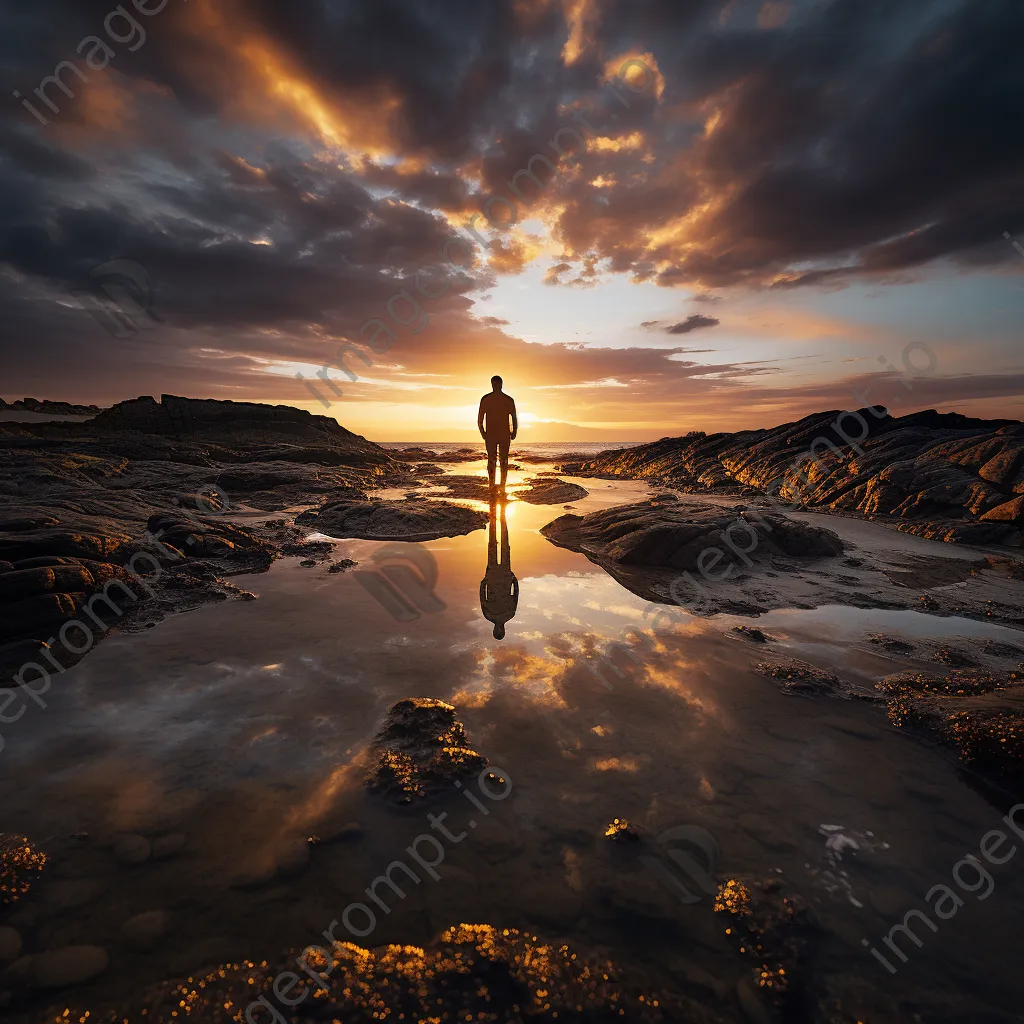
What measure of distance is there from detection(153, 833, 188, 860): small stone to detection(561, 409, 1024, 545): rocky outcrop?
15.9m

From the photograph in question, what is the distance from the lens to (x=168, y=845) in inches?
95.9

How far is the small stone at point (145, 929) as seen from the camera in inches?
76.8

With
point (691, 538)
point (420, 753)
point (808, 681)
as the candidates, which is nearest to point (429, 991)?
point (420, 753)

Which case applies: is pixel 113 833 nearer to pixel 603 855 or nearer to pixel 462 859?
pixel 462 859

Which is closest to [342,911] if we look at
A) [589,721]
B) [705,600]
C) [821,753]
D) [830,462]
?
[589,721]

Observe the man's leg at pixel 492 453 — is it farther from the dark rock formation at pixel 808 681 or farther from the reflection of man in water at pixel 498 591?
the dark rock formation at pixel 808 681

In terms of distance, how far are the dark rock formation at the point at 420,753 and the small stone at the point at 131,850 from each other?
1.14 m

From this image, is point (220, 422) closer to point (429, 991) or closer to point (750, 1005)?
point (429, 991)

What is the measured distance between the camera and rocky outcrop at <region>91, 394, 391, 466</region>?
36.0 meters

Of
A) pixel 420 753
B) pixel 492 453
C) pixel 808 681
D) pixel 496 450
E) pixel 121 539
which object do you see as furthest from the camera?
pixel 496 450

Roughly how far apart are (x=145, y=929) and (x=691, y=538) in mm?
8570

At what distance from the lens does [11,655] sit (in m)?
4.45

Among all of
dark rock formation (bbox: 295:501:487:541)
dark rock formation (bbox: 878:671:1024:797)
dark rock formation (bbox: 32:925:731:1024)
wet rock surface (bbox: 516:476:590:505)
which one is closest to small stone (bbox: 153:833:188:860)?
dark rock formation (bbox: 32:925:731:1024)

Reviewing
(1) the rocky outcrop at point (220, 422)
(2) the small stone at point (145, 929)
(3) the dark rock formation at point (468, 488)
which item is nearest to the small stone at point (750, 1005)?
(2) the small stone at point (145, 929)
